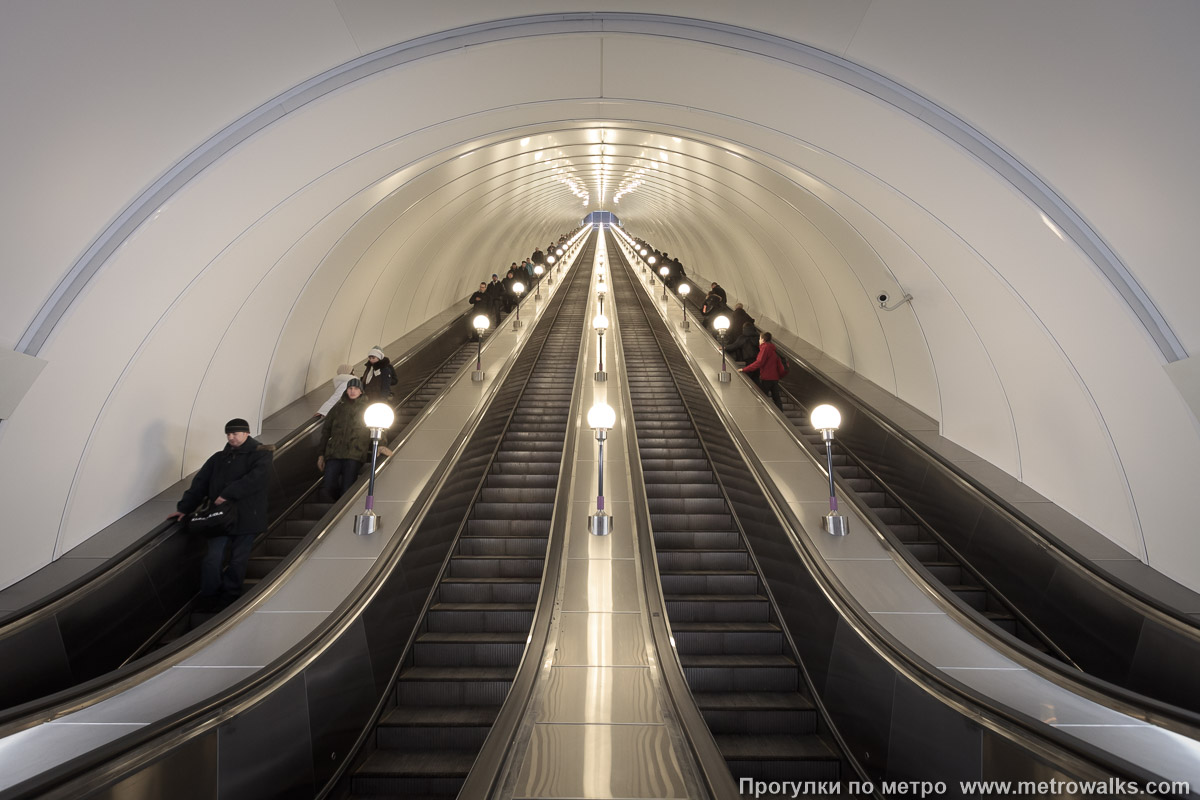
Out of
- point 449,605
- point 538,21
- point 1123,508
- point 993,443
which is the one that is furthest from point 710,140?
point 449,605

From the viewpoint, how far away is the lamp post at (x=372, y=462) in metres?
6.17

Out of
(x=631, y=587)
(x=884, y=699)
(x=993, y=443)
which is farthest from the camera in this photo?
(x=993, y=443)

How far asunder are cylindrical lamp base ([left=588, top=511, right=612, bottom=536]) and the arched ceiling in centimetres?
496

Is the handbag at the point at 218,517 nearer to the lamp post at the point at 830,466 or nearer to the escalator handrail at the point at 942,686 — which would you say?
the escalator handrail at the point at 942,686

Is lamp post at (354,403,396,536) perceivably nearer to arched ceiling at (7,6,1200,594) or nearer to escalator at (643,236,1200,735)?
arched ceiling at (7,6,1200,594)

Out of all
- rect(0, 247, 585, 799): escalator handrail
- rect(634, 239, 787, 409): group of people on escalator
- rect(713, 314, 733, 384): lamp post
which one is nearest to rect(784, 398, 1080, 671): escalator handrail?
rect(634, 239, 787, 409): group of people on escalator

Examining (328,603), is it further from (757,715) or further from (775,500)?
(775,500)

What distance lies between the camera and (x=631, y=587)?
5828 millimetres

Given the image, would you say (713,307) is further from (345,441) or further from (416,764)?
(416,764)

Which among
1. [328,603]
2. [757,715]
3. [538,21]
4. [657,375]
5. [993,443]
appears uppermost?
[538,21]

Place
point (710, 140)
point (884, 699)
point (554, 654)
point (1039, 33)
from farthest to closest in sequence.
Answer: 1. point (710, 140)
2. point (554, 654)
3. point (1039, 33)
4. point (884, 699)

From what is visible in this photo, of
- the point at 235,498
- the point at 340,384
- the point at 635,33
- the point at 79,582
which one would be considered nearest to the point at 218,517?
the point at 235,498

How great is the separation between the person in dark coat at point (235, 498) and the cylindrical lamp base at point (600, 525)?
10.6 ft

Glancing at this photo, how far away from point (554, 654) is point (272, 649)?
194 centimetres
